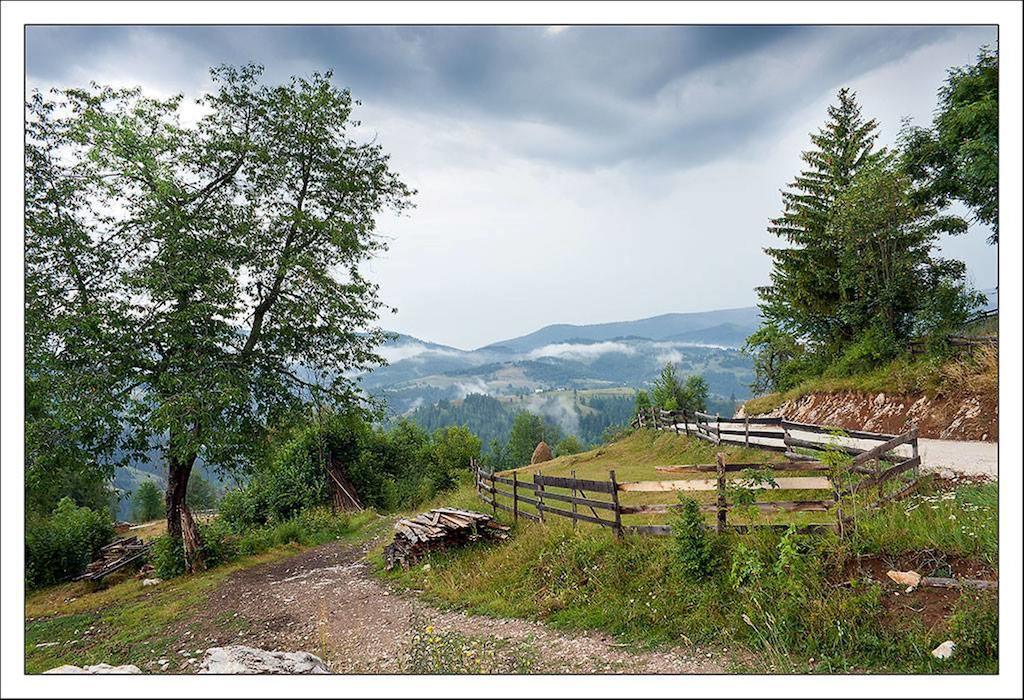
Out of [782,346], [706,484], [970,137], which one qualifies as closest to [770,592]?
[706,484]

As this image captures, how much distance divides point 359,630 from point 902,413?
11.4m

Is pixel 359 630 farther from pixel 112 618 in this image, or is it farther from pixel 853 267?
pixel 853 267

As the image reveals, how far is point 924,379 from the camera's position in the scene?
1082 centimetres

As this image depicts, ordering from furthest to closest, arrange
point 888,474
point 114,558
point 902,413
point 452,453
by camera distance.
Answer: point 452,453
point 902,413
point 114,558
point 888,474

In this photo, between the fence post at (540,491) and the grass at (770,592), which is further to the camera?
the fence post at (540,491)

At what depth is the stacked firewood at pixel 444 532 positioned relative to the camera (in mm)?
7922

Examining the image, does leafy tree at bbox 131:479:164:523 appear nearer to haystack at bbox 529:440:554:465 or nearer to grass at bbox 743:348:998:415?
haystack at bbox 529:440:554:465

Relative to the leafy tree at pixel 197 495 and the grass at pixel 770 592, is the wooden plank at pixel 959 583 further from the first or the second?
the leafy tree at pixel 197 495

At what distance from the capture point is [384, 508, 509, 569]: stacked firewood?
7922mm

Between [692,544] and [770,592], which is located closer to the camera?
[770,592]

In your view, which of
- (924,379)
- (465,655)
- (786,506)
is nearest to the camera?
(465,655)

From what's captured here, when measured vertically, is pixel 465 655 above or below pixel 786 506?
below

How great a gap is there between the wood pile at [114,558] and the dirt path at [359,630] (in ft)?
7.17

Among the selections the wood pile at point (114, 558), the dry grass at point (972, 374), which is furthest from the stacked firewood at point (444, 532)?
the dry grass at point (972, 374)
